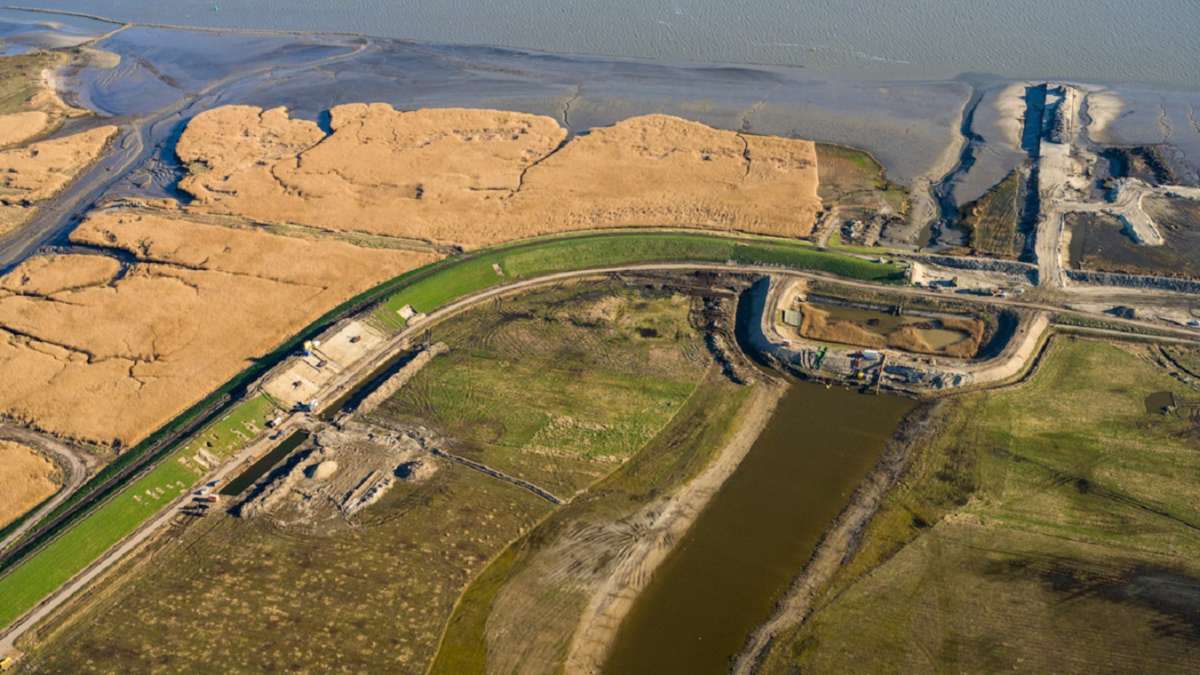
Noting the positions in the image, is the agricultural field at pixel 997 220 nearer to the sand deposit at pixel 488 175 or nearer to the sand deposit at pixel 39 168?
the sand deposit at pixel 488 175

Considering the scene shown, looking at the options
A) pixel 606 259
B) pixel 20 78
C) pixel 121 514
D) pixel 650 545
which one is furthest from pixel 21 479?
pixel 20 78

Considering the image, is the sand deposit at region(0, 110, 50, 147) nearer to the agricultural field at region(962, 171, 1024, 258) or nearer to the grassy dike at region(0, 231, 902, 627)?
the grassy dike at region(0, 231, 902, 627)

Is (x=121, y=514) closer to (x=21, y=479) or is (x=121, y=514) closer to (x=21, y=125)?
(x=21, y=479)

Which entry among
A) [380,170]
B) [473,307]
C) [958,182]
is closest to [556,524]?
[473,307]

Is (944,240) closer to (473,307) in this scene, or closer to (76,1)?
(473,307)

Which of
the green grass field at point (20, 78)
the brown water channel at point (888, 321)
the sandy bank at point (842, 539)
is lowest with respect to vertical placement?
the sandy bank at point (842, 539)

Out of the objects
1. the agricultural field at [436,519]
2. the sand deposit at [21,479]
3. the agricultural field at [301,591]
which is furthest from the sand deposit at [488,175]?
the agricultural field at [301,591]
